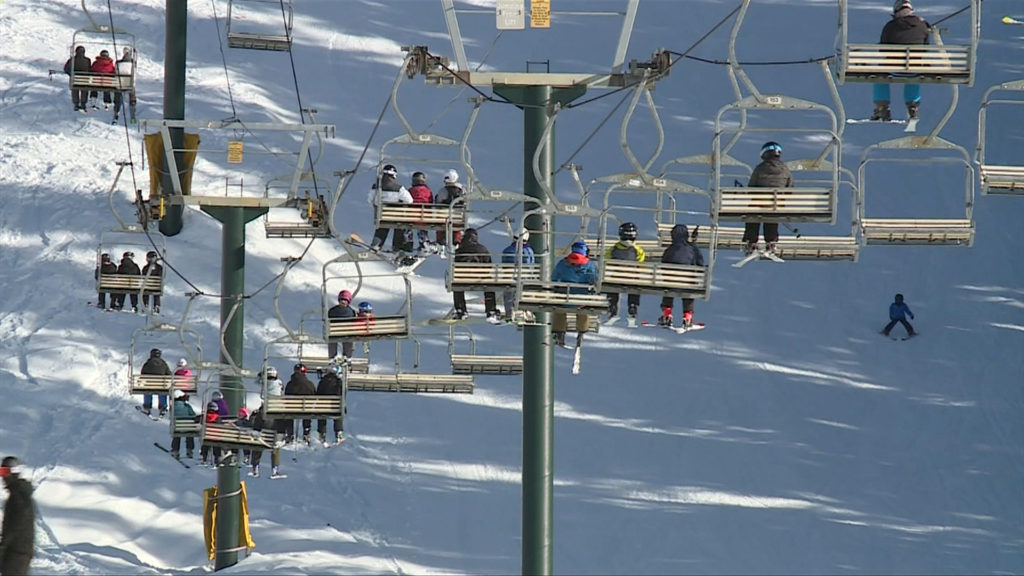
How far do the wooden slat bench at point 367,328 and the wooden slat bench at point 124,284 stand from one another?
22.9 ft

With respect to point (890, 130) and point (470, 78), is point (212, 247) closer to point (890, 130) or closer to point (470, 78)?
point (890, 130)

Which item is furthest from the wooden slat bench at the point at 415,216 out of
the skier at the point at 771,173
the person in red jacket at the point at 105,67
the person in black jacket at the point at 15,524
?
the person in red jacket at the point at 105,67

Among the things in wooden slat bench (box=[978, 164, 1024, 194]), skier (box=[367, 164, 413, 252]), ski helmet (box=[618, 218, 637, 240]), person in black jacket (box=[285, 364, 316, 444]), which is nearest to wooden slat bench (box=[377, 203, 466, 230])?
skier (box=[367, 164, 413, 252])

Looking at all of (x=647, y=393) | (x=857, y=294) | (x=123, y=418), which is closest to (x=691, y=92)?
(x=857, y=294)

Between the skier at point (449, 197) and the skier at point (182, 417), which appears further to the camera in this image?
the skier at point (182, 417)

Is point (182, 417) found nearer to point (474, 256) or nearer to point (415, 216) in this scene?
point (415, 216)

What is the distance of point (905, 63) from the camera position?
15039 millimetres

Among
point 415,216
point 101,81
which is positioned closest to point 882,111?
point 415,216

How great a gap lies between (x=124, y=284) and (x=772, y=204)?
1273 centimetres

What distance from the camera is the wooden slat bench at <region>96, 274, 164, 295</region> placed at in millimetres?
26172

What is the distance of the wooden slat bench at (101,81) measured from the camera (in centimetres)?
2727

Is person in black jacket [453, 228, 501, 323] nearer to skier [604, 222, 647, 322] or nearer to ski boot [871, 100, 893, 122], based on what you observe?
skier [604, 222, 647, 322]

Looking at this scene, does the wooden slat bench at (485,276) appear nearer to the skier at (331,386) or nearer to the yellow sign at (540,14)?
the yellow sign at (540,14)

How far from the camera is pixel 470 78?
1842 cm
